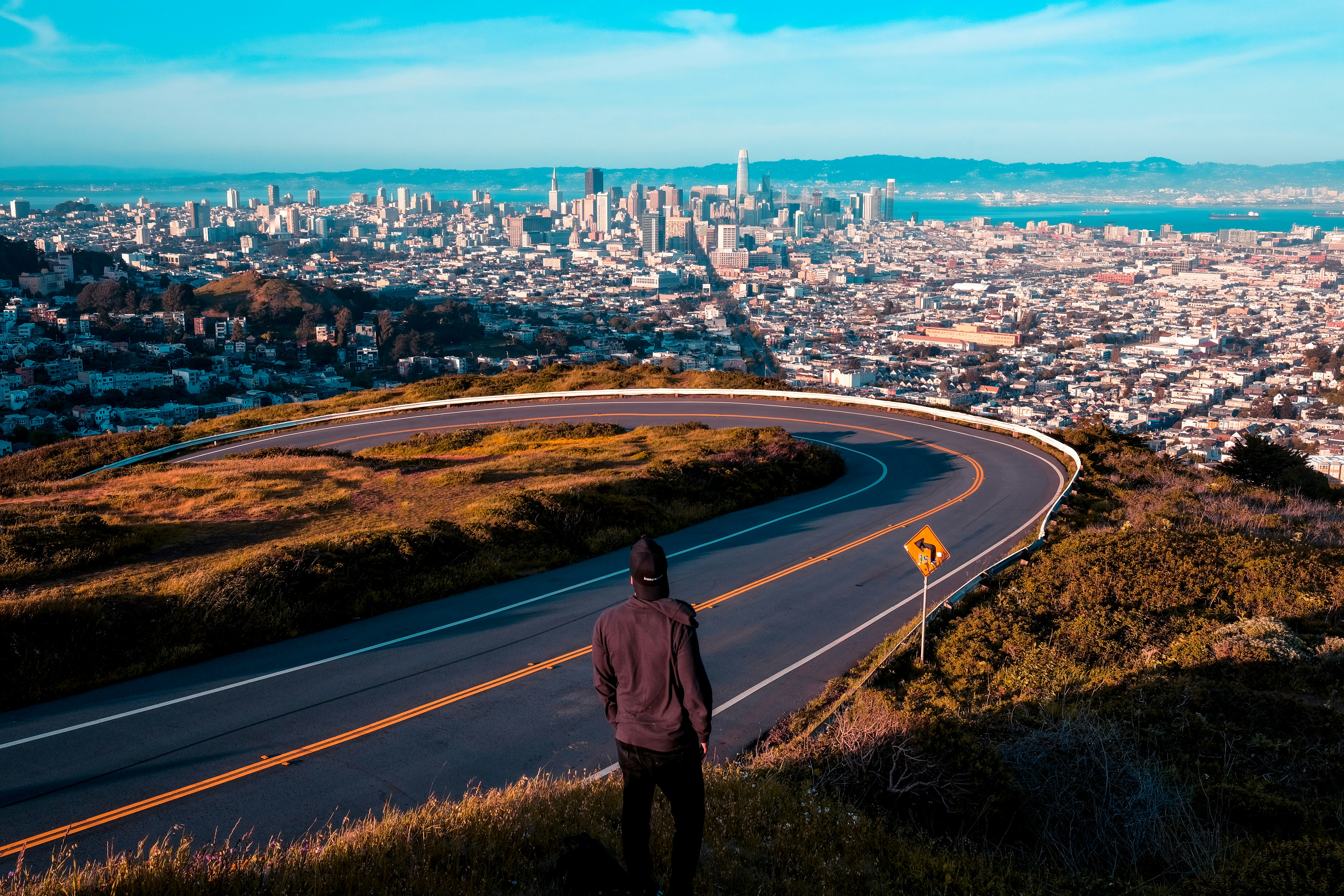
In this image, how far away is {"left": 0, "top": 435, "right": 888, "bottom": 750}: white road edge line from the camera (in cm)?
841

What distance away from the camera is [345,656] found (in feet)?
35.3

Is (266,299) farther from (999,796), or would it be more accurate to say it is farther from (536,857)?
(999,796)

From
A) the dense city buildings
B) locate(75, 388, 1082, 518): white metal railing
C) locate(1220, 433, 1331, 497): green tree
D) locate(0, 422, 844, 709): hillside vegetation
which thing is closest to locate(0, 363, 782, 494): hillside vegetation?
locate(75, 388, 1082, 518): white metal railing

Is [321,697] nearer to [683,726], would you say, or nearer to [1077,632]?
[683,726]

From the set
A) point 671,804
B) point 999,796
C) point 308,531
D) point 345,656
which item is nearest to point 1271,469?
point 999,796

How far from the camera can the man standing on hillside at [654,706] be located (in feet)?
14.2

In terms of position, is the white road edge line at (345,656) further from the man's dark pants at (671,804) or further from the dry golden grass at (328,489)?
the man's dark pants at (671,804)

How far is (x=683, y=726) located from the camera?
4.39 m

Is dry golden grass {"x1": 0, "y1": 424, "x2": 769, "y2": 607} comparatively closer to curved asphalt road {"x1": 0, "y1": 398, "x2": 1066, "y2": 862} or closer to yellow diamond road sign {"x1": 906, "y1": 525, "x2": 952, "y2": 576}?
curved asphalt road {"x1": 0, "y1": 398, "x2": 1066, "y2": 862}

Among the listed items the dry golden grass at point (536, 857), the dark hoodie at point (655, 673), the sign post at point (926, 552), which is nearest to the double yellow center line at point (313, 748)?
the dry golden grass at point (536, 857)

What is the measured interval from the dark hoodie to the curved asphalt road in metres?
3.69

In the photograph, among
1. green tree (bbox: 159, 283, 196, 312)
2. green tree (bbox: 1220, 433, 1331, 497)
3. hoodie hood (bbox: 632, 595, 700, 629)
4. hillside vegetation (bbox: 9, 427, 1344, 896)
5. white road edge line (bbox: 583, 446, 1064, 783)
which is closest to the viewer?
hoodie hood (bbox: 632, 595, 700, 629)

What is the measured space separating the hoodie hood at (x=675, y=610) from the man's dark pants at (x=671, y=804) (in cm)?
69

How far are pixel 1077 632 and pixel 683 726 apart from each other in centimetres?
876
